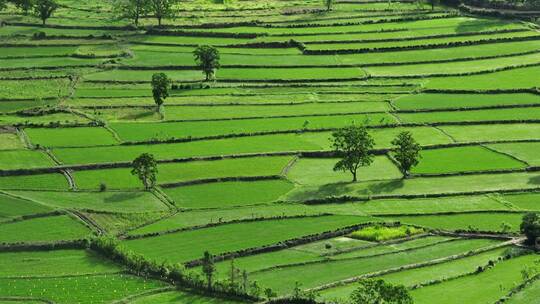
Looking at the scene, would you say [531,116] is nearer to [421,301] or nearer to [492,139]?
[492,139]

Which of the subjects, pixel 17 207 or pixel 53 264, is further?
pixel 17 207

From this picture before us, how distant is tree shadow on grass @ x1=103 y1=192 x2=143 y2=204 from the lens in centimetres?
11369

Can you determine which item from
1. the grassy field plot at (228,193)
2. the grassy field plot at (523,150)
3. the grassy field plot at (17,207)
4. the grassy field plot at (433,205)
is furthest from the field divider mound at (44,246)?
the grassy field plot at (523,150)

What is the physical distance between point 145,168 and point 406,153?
2944cm

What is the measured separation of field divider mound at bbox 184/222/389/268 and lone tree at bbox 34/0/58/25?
339ft

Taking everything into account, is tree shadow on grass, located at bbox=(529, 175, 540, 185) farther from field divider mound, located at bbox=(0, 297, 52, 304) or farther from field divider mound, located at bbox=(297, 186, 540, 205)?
field divider mound, located at bbox=(0, 297, 52, 304)

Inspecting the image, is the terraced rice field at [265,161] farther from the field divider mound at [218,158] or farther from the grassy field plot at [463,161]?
the grassy field plot at [463,161]

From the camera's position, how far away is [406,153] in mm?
122562

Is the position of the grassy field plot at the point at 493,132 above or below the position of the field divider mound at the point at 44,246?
above

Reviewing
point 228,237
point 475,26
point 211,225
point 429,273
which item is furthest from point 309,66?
point 429,273

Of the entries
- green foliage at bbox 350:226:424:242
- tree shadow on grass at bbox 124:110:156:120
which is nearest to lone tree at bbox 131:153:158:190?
green foliage at bbox 350:226:424:242

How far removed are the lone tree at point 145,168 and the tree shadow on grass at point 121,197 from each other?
209cm

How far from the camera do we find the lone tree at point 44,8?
193 meters

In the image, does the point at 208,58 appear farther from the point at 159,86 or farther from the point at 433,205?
the point at 433,205
